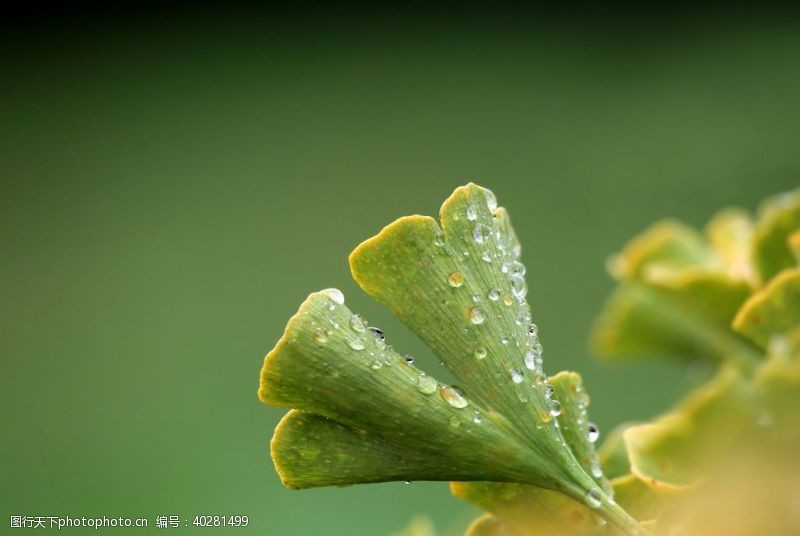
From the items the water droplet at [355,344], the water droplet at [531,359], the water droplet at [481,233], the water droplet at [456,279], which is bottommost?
the water droplet at [531,359]

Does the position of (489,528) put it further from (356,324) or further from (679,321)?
(679,321)

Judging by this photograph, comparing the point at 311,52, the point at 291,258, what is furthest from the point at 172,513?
the point at 311,52

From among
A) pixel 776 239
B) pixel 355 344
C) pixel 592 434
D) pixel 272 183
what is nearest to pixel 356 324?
pixel 355 344

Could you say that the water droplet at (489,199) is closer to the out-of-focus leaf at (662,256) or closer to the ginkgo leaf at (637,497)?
the ginkgo leaf at (637,497)

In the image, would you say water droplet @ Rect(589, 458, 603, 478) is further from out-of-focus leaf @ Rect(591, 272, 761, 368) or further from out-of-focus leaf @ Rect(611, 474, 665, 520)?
out-of-focus leaf @ Rect(591, 272, 761, 368)

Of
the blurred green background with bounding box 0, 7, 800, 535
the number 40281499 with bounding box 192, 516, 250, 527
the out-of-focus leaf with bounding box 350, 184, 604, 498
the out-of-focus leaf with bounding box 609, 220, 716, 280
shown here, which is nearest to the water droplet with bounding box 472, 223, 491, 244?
the out-of-focus leaf with bounding box 350, 184, 604, 498

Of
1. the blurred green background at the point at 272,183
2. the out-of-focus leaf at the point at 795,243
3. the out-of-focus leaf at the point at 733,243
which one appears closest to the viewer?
the out-of-focus leaf at the point at 795,243

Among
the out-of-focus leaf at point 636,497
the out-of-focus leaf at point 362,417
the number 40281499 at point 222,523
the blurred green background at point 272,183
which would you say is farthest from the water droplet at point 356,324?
the blurred green background at point 272,183

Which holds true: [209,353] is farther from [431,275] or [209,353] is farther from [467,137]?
[431,275]
